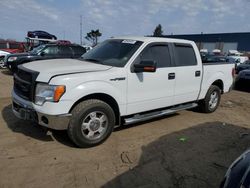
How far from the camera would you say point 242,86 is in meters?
10.7

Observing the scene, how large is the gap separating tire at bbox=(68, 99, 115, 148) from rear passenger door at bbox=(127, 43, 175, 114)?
524mm

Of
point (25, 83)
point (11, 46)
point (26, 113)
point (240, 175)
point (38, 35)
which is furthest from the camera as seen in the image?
point (38, 35)

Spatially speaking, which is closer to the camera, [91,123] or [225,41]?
[91,123]

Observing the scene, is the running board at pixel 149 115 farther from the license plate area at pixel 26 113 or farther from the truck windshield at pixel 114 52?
the license plate area at pixel 26 113

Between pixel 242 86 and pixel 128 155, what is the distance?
8.46m

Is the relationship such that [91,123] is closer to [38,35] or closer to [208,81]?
[208,81]

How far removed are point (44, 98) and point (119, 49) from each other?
6.00 ft

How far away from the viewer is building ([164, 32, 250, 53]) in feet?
186

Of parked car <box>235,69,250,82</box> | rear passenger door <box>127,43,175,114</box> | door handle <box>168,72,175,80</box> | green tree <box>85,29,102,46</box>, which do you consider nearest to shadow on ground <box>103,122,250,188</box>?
rear passenger door <box>127,43,175,114</box>

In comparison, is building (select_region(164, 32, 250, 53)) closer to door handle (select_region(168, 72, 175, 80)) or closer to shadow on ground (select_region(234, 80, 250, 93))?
shadow on ground (select_region(234, 80, 250, 93))

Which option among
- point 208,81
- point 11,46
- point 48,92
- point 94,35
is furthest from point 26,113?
point 94,35

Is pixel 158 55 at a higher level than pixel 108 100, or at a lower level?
higher

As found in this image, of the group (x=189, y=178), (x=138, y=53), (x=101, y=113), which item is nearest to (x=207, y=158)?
(x=189, y=178)

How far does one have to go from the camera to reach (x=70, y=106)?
3805 mm
